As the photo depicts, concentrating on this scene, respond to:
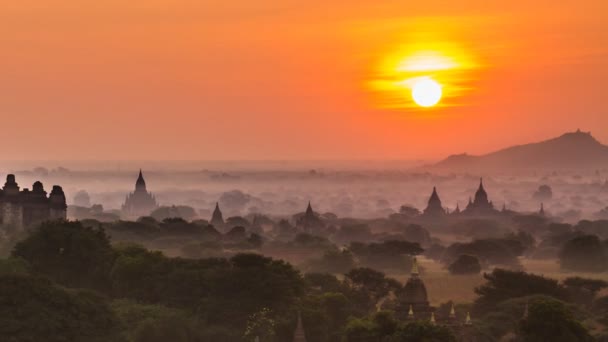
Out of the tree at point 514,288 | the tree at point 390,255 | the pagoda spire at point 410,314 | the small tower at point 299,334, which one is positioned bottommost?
the small tower at point 299,334

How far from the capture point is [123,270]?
94.1m

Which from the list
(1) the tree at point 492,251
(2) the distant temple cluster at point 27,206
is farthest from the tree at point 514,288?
(1) the tree at point 492,251

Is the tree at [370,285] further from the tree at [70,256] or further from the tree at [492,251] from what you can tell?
the tree at [492,251]

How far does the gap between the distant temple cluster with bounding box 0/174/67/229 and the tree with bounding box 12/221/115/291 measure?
34535mm

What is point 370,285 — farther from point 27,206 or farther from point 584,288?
point 27,206

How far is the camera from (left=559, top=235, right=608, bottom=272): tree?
167 m

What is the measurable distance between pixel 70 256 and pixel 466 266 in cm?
6578

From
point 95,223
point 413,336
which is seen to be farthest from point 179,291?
point 95,223

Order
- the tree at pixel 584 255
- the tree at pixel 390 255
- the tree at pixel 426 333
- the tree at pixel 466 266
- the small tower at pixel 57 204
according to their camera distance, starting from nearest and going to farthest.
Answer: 1. the tree at pixel 426 333
2. the small tower at pixel 57 204
3. the tree at pixel 466 266
4. the tree at pixel 390 255
5. the tree at pixel 584 255

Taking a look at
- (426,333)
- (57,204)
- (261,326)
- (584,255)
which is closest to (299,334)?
(261,326)

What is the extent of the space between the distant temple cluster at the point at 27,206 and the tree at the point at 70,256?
34535 mm

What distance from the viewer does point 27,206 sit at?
13912 cm

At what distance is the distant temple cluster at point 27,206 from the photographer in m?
138

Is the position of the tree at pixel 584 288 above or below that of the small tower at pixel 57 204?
below
